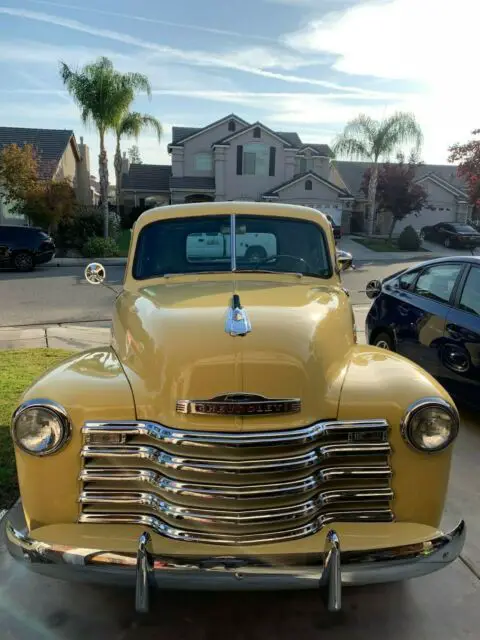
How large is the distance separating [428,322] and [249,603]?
3.44 meters

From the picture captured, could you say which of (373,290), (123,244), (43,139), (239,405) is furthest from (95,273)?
(43,139)

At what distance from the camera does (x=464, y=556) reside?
10.4ft

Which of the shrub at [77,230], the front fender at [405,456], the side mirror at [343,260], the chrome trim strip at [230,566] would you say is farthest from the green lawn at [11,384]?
the shrub at [77,230]

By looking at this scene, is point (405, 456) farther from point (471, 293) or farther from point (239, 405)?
point (471, 293)

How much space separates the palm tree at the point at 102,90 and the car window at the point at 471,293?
21.0m

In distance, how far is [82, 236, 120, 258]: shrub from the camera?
74.6 feet

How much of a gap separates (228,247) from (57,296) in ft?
33.3

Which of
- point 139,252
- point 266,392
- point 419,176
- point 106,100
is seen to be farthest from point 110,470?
point 419,176

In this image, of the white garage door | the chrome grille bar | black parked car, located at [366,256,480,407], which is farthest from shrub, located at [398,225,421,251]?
the chrome grille bar

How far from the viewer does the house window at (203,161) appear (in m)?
33.2

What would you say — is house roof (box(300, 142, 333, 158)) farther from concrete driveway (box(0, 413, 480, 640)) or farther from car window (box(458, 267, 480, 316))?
concrete driveway (box(0, 413, 480, 640))

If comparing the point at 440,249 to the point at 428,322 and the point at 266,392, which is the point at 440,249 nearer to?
the point at 428,322

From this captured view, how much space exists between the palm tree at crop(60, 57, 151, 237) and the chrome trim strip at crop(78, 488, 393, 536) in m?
23.0

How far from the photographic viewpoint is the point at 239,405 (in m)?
2.38
